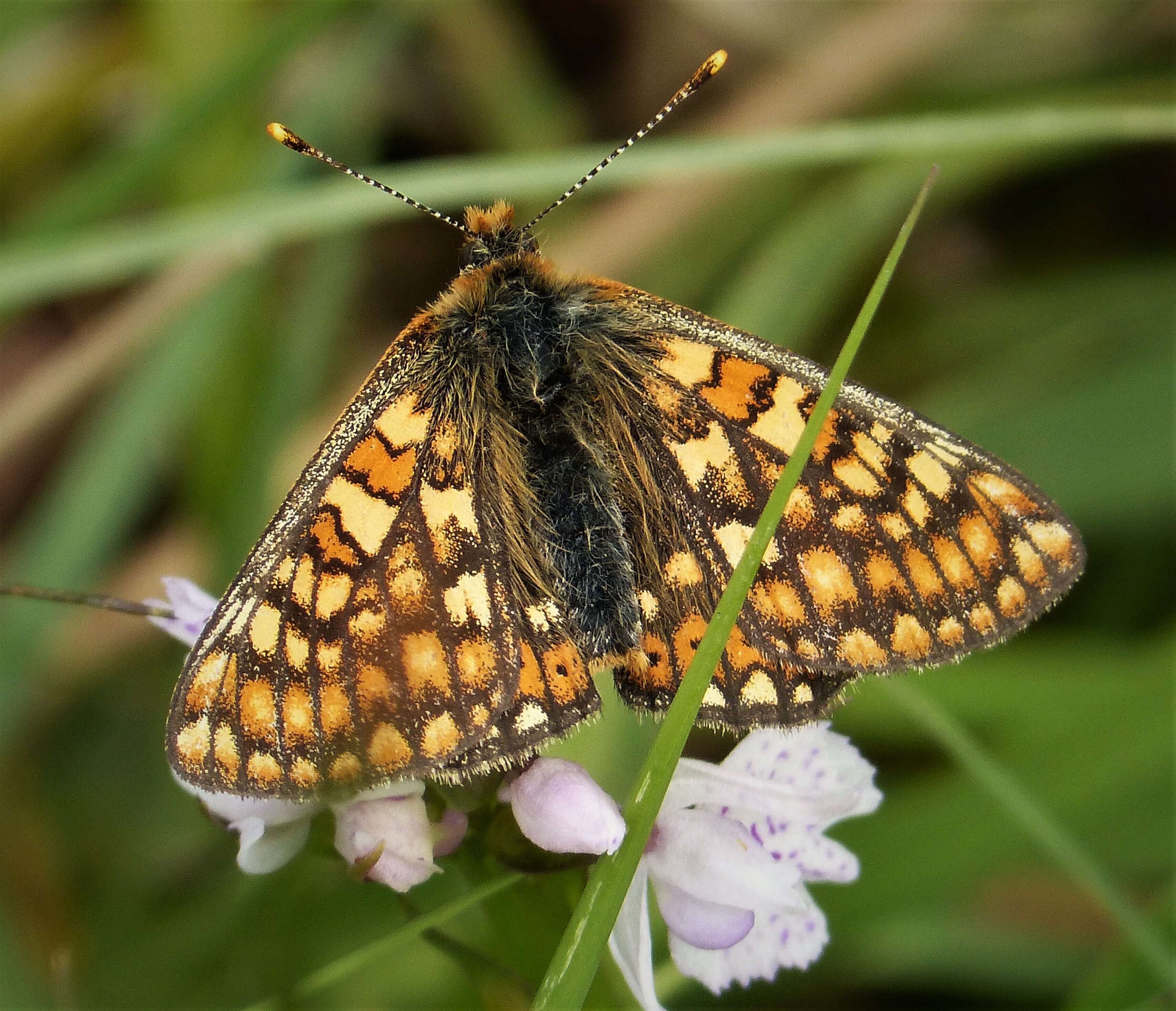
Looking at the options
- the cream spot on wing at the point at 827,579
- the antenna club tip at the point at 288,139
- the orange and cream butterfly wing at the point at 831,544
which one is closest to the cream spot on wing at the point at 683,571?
the orange and cream butterfly wing at the point at 831,544

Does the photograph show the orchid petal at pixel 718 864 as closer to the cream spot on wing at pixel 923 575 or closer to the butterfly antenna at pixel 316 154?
the cream spot on wing at pixel 923 575

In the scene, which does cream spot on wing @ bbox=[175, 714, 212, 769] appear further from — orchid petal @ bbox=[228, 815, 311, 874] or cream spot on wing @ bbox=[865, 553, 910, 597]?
cream spot on wing @ bbox=[865, 553, 910, 597]

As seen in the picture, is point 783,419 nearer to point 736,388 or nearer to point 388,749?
point 736,388

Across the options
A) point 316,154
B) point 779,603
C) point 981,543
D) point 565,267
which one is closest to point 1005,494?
point 981,543

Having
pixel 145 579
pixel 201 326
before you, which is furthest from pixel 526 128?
pixel 145 579

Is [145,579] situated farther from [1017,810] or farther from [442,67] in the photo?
[1017,810]

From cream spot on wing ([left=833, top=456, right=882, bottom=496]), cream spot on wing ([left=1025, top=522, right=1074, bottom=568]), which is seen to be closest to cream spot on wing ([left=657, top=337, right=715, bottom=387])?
cream spot on wing ([left=833, top=456, right=882, bottom=496])
